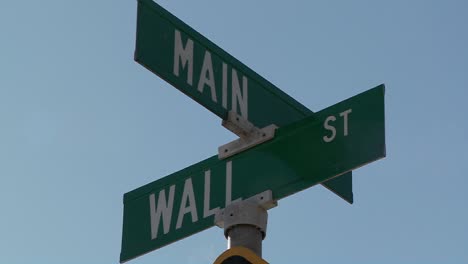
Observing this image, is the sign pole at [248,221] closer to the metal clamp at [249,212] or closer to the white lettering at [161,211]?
the metal clamp at [249,212]

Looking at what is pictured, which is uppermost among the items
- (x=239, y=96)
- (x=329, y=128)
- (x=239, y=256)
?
(x=239, y=96)

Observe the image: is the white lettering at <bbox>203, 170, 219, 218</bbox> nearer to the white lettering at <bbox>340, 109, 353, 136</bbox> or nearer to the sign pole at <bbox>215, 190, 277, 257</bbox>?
the sign pole at <bbox>215, 190, 277, 257</bbox>

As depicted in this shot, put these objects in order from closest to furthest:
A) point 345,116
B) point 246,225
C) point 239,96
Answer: point 246,225 → point 345,116 → point 239,96

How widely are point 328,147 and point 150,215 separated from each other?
2.86ft

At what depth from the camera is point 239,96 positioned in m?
5.09

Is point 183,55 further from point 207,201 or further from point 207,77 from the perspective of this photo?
point 207,201

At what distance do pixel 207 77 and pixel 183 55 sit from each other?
14 cm

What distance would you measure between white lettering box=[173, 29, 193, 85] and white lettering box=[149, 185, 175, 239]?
0.51m

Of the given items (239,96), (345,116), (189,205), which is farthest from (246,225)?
(239,96)

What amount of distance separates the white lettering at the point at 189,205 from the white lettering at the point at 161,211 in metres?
0.06

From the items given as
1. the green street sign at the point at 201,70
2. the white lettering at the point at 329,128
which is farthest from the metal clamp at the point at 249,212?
the green street sign at the point at 201,70

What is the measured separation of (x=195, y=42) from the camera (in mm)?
5094

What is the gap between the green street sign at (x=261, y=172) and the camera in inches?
182

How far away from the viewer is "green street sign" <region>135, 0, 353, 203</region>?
16.0ft
